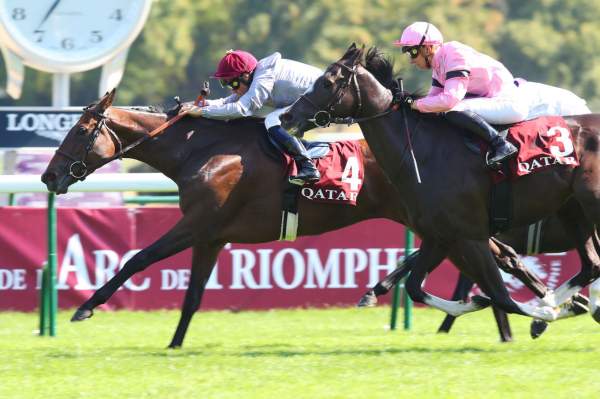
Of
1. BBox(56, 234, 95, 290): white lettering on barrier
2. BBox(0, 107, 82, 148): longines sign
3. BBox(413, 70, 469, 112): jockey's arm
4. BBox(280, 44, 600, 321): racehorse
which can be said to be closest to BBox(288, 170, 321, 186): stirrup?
BBox(280, 44, 600, 321): racehorse

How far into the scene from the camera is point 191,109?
9406 millimetres

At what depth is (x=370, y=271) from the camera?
39.9 ft

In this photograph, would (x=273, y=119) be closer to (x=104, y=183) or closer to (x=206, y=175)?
(x=206, y=175)

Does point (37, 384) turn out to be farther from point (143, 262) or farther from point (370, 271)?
point (370, 271)

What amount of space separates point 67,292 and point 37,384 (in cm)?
453

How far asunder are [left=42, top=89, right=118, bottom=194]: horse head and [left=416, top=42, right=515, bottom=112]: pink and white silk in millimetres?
2285

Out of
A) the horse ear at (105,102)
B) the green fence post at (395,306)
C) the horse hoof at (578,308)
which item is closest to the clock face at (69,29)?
the horse ear at (105,102)

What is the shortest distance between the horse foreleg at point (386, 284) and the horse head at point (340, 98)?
158 centimetres

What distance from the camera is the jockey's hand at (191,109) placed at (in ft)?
30.7

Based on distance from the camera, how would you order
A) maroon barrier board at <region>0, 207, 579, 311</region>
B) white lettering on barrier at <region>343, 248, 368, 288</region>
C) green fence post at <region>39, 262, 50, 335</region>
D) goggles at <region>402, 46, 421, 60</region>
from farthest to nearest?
1. white lettering on barrier at <region>343, 248, 368, 288</region>
2. maroon barrier board at <region>0, 207, 579, 311</region>
3. green fence post at <region>39, 262, 50, 335</region>
4. goggles at <region>402, 46, 421, 60</region>

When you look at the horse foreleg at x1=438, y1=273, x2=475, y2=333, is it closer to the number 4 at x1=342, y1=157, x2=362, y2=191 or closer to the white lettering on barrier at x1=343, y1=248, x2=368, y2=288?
the number 4 at x1=342, y1=157, x2=362, y2=191

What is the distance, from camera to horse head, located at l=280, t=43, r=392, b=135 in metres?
8.40

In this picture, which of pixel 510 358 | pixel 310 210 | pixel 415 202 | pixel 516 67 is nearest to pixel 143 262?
pixel 310 210

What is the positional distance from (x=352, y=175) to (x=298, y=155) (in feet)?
1.55
